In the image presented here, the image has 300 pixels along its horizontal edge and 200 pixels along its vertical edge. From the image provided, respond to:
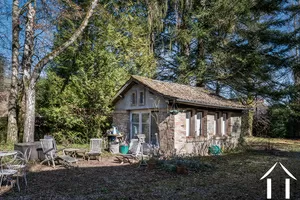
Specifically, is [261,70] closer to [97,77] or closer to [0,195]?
[97,77]

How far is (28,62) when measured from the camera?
11258 millimetres

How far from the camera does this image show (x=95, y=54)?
13914 mm

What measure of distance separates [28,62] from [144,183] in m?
7.99

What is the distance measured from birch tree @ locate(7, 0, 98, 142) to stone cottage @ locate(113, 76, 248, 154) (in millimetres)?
3600

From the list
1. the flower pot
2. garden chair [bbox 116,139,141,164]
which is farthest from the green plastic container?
the flower pot

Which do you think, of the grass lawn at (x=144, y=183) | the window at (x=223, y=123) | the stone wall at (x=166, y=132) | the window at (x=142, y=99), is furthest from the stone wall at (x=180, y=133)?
the window at (x=223, y=123)

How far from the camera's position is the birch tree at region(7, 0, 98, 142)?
10586 millimetres

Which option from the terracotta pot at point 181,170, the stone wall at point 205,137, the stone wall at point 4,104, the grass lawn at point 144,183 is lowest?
the grass lawn at point 144,183

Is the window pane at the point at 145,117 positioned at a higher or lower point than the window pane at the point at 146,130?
higher

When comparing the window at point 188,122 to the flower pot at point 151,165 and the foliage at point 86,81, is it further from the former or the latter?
the foliage at point 86,81

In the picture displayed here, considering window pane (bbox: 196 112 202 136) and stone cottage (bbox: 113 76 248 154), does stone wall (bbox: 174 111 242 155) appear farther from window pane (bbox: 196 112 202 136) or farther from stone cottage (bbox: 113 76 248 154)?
window pane (bbox: 196 112 202 136)

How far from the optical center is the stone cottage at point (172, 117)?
1110 cm

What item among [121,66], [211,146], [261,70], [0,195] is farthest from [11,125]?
[261,70]

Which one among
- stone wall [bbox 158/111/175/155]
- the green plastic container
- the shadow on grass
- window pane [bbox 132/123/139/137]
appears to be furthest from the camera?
window pane [bbox 132/123/139/137]
